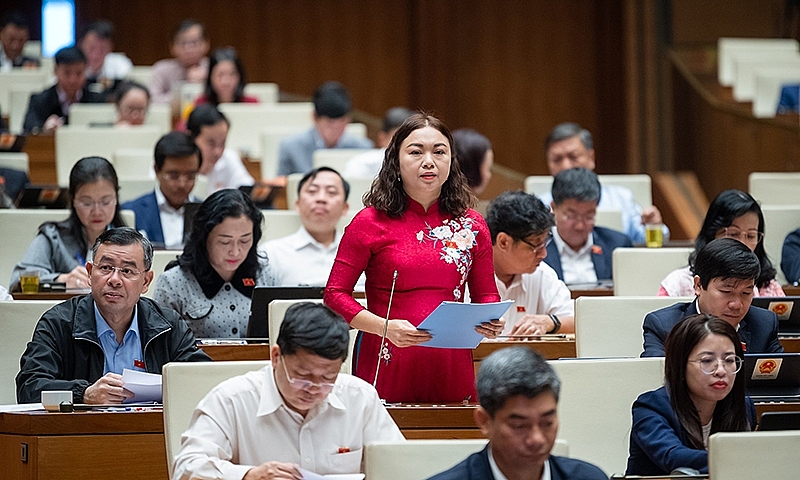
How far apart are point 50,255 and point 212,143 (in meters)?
1.99

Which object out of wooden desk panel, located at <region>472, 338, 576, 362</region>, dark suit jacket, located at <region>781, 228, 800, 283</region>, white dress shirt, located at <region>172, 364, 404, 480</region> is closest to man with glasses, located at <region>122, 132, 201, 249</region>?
wooden desk panel, located at <region>472, 338, 576, 362</region>

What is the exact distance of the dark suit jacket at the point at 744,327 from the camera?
3.51 meters

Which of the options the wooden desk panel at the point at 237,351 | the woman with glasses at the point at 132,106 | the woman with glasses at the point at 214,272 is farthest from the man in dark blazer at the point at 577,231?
the woman with glasses at the point at 132,106

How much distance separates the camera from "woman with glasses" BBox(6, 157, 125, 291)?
4.69 metres

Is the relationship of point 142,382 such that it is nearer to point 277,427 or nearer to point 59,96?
point 277,427

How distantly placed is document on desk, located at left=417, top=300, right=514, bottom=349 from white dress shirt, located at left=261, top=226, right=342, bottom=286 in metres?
1.79

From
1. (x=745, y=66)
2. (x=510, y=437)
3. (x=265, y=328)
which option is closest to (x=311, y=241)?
(x=265, y=328)

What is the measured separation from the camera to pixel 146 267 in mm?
3541

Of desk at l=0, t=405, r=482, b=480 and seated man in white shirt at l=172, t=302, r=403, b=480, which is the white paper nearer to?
desk at l=0, t=405, r=482, b=480

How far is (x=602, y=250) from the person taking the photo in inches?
209

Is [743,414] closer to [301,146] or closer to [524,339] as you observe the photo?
[524,339]

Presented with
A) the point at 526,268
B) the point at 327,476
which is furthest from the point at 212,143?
the point at 327,476

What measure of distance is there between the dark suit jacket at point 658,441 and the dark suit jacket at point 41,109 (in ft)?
19.6

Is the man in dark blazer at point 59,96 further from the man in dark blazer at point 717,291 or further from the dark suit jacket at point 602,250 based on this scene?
the man in dark blazer at point 717,291
